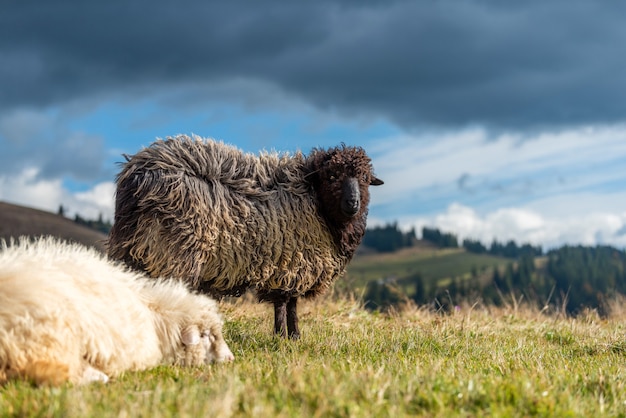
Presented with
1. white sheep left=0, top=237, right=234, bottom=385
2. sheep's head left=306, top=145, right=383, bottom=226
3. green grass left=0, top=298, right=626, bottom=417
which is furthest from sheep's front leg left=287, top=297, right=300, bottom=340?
white sheep left=0, top=237, right=234, bottom=385

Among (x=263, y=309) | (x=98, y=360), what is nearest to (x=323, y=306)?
(x=263, y=309)

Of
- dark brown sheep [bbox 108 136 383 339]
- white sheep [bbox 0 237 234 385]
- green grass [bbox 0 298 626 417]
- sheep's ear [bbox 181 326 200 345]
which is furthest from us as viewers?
dark brown sheep [bbox 108 136 383 339]

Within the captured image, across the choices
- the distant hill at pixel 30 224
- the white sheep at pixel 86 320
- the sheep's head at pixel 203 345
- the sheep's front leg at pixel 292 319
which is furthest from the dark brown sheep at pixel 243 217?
the distant hill at pixel 30 224

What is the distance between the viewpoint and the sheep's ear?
6762mm

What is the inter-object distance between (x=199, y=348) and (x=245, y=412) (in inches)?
101

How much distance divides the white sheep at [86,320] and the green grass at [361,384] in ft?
0.77

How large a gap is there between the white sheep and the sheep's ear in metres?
0.01

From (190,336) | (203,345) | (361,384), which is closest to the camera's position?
(361,384)

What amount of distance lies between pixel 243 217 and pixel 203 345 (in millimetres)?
2585

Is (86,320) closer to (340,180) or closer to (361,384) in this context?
(361,384)

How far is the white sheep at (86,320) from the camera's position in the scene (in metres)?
5.40

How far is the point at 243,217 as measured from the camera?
30.0 feet

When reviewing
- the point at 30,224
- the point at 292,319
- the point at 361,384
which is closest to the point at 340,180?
the point at 292,319

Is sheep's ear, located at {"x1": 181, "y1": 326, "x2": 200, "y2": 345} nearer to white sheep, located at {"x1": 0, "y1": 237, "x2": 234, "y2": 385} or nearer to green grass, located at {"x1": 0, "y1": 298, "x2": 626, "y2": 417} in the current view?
white sheep, located at {"x1": 0, "y1": 237, "x2": 234, "y2": 385}
